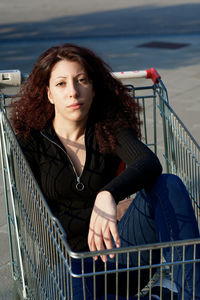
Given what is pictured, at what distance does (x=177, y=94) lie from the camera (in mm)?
7035

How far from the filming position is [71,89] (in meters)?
2.56

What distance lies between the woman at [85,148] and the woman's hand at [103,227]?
246 millimetres

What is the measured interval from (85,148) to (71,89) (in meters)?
0.40

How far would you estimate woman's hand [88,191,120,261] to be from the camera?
6.84ft

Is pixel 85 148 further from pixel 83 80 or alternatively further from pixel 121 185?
pixel 121 185

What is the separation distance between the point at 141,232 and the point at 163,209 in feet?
0.74

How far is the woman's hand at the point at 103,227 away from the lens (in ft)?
6.84

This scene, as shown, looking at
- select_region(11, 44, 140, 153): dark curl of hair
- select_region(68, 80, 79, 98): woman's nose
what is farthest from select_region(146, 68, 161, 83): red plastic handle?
select_region(68, 80, 79, 98): woman's nose

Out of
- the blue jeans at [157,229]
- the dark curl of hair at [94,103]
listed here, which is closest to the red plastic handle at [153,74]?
the dark curl of hair at [94,103]

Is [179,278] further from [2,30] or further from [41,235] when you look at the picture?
[2,30]

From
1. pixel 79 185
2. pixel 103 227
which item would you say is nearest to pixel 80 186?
pixel 79 185

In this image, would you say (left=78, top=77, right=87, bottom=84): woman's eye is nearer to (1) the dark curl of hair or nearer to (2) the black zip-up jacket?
(1) the dark curl of hair

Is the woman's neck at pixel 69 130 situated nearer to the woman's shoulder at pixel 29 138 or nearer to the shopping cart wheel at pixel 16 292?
the woman's shoulder at pixel 29 138

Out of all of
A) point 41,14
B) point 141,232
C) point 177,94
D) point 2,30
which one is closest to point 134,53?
point 177,94
